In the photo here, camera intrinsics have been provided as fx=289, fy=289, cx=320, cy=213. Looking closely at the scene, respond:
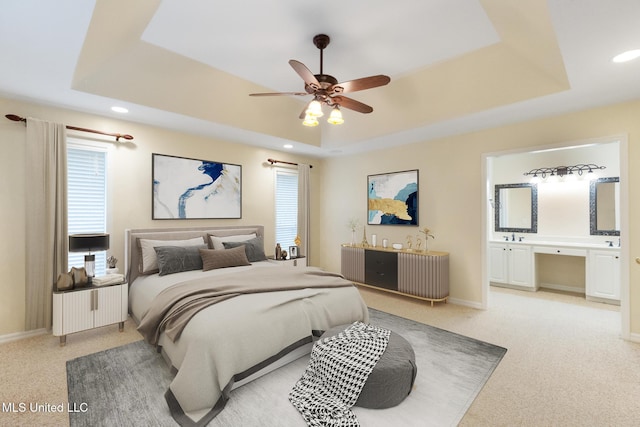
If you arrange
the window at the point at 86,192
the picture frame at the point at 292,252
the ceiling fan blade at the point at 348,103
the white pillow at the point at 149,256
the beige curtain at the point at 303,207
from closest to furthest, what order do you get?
the ceiling fan blade at the point at 348,103, the window at the point at 86,192, the white pillow at the point at 149,256, the picture frame at the point at 292,252, the beige curtain at the point at 303,207

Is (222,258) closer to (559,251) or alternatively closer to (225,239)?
(225,239)

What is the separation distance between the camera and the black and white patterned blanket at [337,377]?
1.86m

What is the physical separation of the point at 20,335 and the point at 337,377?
3.47m

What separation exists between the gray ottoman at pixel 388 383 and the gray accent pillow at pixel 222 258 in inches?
93.0

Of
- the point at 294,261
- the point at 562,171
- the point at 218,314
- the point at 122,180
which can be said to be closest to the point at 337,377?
the point at 218,314

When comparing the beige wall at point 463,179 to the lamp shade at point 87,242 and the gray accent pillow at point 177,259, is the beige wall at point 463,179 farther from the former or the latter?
the lamp shade at point 87,242

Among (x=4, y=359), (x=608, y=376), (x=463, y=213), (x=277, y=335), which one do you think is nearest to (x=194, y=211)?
(x=4, y=359)

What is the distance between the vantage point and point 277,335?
2.35 metres

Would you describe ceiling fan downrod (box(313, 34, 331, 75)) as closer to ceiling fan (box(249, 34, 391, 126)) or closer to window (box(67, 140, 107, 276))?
ceiling fan (box(249, 34, 391, 126))

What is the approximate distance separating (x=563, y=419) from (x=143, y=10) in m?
4.42

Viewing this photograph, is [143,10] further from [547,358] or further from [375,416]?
[547,358]

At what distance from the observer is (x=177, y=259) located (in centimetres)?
352

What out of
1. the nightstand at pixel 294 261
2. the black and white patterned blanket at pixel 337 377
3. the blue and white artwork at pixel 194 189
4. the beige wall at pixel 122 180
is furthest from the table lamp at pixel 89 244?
the black and white patterned blanket at pixel 337 377

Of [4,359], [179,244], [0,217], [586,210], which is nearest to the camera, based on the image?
[4,359]
